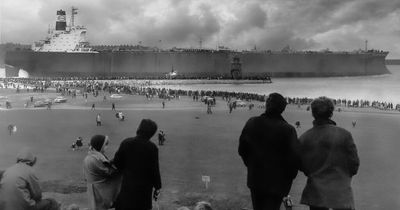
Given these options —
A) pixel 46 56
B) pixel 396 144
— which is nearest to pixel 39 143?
pixel 396 144

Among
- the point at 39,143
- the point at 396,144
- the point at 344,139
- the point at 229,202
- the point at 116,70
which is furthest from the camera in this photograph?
the point at 116,70

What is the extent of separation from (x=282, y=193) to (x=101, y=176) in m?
1.56

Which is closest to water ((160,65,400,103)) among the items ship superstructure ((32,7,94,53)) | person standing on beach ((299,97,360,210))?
ship superstructure ((32,7,94,53))

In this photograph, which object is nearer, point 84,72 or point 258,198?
point 258,198

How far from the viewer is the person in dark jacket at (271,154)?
371cm

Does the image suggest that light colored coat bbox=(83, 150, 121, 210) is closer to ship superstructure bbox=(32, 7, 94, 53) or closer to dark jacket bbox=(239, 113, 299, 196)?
dark jacket bbox=(239, 113, 299, 196)

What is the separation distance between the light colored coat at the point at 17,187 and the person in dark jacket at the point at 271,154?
1793mm

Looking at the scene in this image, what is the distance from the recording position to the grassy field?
9407 mm

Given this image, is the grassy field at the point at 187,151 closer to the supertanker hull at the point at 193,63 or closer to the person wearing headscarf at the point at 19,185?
the person wearing headscarf at the point at 19,185

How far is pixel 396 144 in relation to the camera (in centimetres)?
1647

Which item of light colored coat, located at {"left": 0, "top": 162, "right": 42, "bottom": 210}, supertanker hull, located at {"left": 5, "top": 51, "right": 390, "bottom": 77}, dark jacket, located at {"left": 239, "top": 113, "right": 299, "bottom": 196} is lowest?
light colored coat, located at {"left": 0, "top": 162, "right": 42, "bottom": 210}

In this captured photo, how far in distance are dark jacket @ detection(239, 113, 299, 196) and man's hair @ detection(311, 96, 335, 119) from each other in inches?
10.2

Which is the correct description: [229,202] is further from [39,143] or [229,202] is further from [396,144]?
[396,144]

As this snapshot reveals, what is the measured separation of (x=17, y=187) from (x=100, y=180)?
676mm
